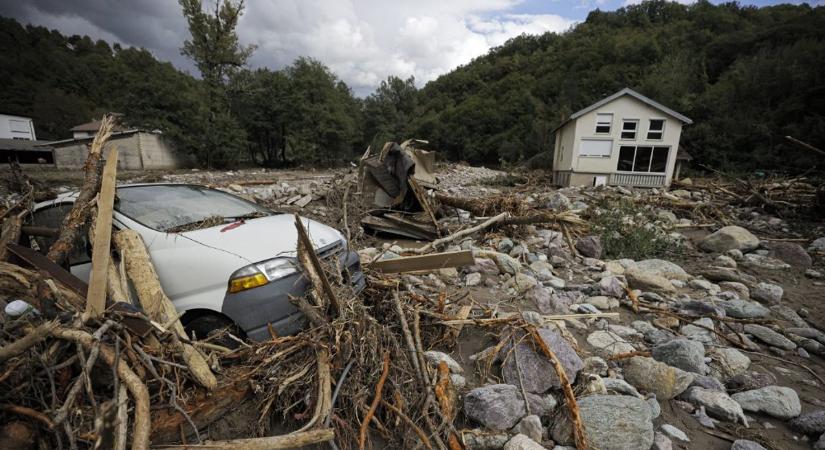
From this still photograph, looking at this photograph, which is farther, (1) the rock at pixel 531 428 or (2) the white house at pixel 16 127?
(2) the white house at pixel 16 127

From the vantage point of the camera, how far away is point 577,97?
4653 cm

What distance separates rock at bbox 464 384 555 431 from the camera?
2.30m

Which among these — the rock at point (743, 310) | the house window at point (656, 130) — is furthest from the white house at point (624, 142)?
the rock at point (743, 310)

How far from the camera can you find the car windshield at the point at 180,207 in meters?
3.08

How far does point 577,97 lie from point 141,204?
53.4m

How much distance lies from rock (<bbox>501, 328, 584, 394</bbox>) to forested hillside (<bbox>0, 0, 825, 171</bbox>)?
25473 millimetres

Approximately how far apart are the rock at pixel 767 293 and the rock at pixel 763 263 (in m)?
1.46

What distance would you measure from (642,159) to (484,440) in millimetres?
24492

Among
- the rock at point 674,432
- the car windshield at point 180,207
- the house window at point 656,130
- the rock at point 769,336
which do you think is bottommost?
the rock at point 674,432

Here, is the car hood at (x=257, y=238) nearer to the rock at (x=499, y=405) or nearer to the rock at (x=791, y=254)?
the rock at (x=499, y=405)

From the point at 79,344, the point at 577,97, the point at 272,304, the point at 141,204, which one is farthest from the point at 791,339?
the point at 577,97

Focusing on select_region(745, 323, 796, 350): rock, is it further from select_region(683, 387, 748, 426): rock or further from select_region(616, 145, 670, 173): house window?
select_region(616, 145, 670, 173): house window

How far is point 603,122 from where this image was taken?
21.1m

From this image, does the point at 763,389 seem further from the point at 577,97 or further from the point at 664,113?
the point at 577,97
